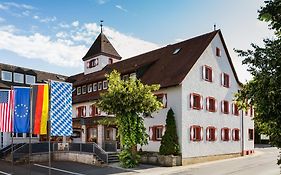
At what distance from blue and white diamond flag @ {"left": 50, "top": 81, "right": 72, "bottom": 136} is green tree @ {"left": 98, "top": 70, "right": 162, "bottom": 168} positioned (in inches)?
343

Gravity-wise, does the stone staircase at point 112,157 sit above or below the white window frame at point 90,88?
below

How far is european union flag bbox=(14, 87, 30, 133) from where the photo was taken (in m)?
17.8

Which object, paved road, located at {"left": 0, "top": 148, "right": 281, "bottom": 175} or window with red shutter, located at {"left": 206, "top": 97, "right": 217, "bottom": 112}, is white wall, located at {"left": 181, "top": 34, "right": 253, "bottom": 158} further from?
paved road, located at {"left": 0, "top": 148, "right": 281, "bottom": 175}

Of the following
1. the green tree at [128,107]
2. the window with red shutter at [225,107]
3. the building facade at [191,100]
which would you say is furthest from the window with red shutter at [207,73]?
the green tree at [128,107]

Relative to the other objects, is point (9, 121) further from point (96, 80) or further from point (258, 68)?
point (96, 80)

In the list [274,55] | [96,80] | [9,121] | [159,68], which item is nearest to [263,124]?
[274,55]

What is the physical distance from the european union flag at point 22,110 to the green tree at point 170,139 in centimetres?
1255

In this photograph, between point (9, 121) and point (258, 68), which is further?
point (9, 121)

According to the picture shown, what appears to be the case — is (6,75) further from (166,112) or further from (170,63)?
(166,112)

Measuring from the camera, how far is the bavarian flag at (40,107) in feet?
53.8

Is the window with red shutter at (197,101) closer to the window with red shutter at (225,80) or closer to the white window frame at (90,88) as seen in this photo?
the window with red shutter at (225,80)

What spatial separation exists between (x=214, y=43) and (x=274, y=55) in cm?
2495

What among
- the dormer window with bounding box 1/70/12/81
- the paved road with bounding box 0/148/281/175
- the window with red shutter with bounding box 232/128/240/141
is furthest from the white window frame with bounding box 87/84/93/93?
the window with red shutter with bounding box 232/128/240/141

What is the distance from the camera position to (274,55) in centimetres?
901
